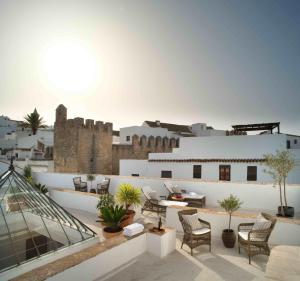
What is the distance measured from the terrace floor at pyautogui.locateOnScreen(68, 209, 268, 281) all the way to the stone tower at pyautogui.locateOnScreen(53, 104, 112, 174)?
16.7 metres

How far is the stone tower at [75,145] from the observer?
20.7 m

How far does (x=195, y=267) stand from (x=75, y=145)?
17780 millimetres

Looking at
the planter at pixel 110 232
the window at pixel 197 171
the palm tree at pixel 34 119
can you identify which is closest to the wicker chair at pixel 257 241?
the planter at pixel 110 232

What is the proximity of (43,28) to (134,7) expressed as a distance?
3.26 meters

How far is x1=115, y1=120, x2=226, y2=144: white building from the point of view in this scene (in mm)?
31375

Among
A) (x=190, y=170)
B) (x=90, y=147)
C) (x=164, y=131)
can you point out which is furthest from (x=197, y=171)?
(x=164, y=131)

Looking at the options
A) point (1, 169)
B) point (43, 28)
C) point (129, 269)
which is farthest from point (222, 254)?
point (1, 169)

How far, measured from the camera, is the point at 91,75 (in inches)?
393

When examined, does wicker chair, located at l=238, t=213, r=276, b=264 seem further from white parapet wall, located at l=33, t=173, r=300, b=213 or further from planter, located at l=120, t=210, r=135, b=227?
white parapet wall, located at l=33, t=173, r=300, b=213

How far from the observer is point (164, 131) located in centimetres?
3219

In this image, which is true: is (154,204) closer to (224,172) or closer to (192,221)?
(192,221)

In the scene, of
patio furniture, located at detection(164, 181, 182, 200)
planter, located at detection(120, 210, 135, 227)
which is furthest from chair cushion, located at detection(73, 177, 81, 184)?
planter, located at detection(120, 210, 135, 227)

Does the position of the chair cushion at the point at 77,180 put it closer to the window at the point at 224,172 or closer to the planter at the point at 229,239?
the planter at the point at 229,239

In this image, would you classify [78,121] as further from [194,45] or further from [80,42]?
[194,45]
